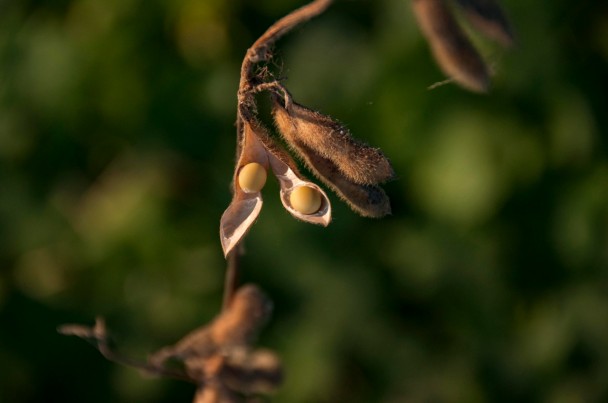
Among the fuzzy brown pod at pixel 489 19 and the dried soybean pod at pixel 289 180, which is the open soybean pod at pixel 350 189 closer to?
the dried soybean pod at pixel 289 180

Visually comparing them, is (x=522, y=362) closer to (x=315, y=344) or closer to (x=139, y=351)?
(x=315, y=344)

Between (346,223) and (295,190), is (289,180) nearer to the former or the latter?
(295,190)

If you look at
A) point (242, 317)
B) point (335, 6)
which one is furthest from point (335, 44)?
point (242, 317)

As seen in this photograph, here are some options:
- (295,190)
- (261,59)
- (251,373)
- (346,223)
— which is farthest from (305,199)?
(346,223)

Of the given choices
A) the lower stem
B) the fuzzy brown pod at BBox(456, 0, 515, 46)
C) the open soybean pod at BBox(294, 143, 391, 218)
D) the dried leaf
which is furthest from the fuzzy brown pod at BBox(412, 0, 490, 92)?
the dried leaf

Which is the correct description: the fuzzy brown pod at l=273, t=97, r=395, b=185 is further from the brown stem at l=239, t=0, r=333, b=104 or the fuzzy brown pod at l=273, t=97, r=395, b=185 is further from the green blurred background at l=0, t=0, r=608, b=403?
the green blurred background at l=0, t=0, r=608, b=403
